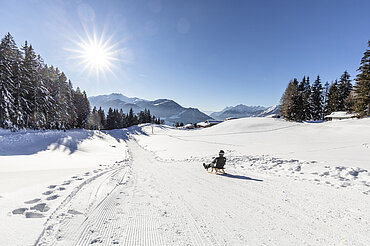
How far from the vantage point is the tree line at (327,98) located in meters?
24.0

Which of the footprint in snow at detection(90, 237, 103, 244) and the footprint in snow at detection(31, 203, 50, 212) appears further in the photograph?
the footprint in snow at detection(31, 203, 50, 212)

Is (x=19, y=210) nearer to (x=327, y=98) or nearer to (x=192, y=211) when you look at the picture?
(x=192, y=211)

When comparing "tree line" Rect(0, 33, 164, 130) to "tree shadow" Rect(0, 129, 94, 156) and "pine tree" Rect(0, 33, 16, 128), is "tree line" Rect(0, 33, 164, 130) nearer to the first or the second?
"pine tree" Rect(0, 33, 16, 128)

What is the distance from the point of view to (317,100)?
45.6m

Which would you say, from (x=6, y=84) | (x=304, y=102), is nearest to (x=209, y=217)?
(x=6, y=84)

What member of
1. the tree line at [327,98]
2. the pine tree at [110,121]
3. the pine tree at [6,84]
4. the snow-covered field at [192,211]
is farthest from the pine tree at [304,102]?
the pine tree at [110,121]

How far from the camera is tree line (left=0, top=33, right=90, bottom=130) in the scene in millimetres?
20906

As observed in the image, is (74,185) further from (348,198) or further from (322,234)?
(348,198)

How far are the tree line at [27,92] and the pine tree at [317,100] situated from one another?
220ft

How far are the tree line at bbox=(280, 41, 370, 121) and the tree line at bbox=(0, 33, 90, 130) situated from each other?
51240 mm

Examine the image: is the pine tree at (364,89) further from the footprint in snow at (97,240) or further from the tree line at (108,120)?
the tree line at (108,120)

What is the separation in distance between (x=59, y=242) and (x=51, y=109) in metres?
38.9

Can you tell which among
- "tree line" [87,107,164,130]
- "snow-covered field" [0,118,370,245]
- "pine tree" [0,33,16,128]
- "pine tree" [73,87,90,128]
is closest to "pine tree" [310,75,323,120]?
"snow-covered field" [0,118,370,245]

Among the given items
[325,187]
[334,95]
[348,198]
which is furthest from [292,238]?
[334,95]
